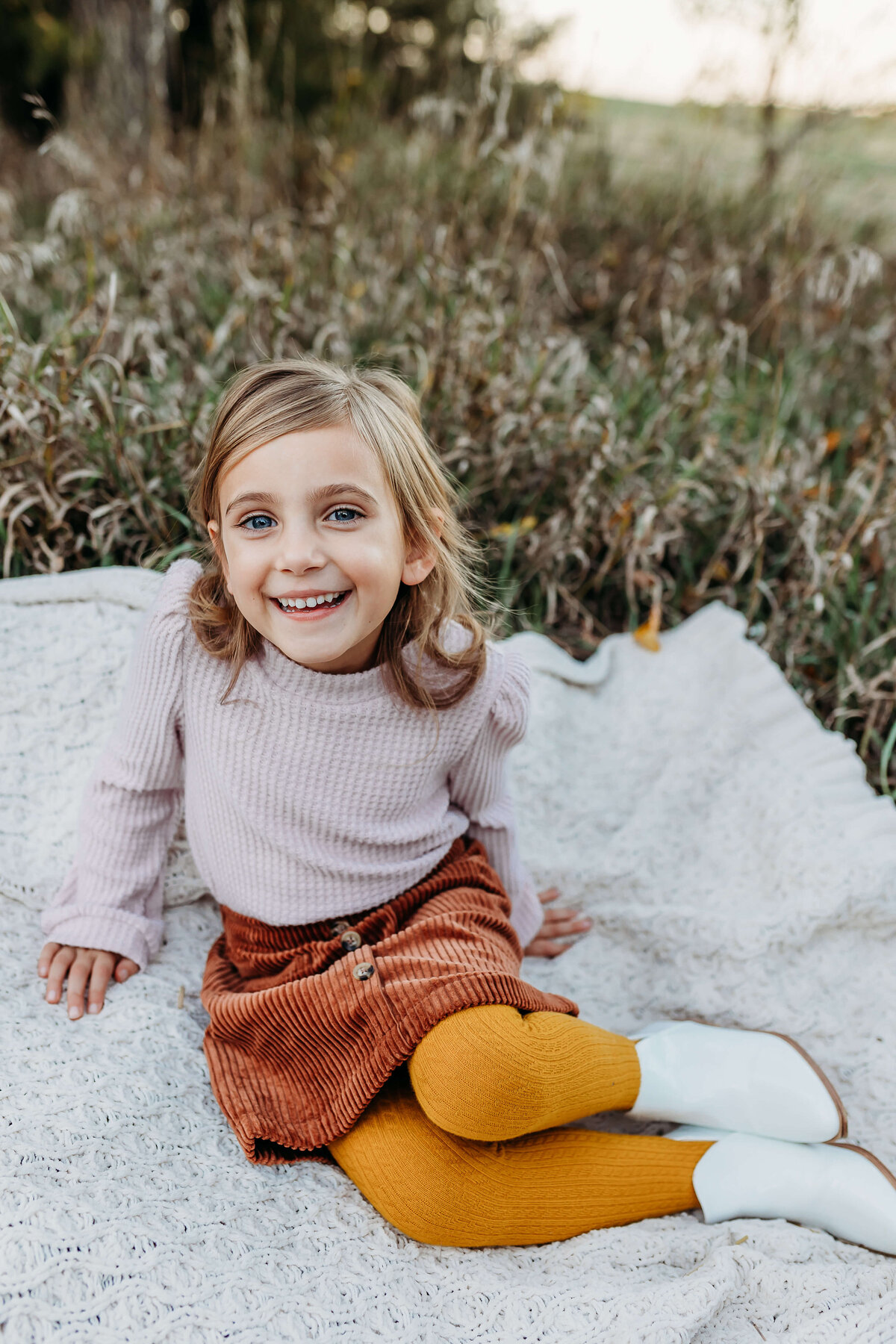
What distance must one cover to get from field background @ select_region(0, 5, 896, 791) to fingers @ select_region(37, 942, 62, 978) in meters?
0.81

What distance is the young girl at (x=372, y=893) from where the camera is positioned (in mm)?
1408

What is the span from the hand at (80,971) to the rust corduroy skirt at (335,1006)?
15 centimetres

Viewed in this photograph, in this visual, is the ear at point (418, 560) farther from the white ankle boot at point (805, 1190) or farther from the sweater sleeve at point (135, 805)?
the white ankle boot at point (805, 1190)

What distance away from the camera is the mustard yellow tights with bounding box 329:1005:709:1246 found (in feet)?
4.54

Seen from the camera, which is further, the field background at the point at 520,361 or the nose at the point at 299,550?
the field background at the point at 520,361

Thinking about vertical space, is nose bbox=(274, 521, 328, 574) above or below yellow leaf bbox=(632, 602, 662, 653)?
above

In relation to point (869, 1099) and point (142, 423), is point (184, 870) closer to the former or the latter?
point (142, 423)

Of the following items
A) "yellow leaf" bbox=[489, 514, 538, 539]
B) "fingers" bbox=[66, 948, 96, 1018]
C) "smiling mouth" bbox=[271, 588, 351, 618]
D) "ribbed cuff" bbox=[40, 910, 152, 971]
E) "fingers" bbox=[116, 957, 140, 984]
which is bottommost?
"fingers" bbox=[116, 957, 140, 984]

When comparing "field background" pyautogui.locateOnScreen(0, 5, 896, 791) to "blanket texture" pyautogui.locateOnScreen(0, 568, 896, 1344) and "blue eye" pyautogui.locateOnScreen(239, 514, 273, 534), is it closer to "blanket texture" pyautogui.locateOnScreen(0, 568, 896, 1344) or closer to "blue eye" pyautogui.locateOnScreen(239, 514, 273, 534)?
"blanket texture" pyautogui.locateOnScreen(0, 568, 896, 1344)

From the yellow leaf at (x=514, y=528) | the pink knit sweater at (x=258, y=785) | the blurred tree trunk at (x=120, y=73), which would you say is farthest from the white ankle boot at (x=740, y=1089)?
the blurred tree trunk at (x=120, y=73)

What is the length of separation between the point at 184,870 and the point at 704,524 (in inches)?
64.4

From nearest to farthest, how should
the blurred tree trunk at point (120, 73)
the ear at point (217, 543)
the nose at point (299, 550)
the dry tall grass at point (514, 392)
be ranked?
the nose at point (299, 550)
the ear at point (217, 543)
the dry tall grass at point (514, 392)
the blurred tree trunk at point (120, 73)

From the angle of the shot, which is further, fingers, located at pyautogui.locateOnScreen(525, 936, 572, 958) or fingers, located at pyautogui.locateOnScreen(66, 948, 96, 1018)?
fingers, located at pyautogui.locateOnScreen(525, 936, 572, 958)

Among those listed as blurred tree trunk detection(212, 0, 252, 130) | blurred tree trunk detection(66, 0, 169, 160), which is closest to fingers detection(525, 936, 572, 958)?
blurred tree trunk detection(212, 0, 252, 130)
